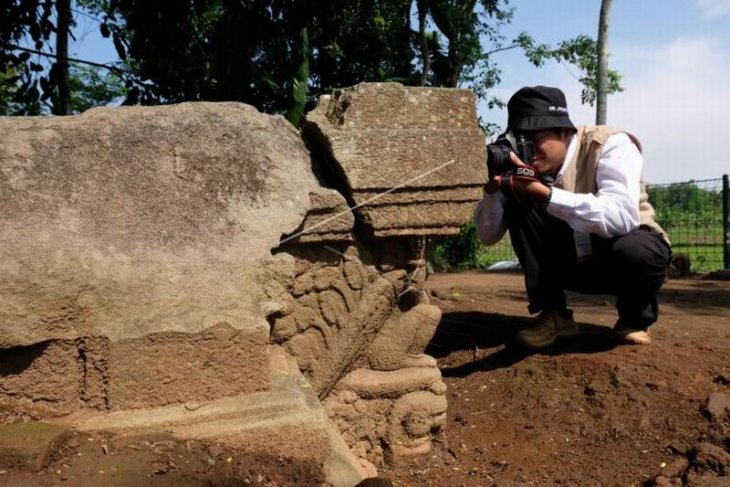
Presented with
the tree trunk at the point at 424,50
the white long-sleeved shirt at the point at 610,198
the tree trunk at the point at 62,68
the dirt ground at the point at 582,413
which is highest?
the tree trunk at the point at 424,50

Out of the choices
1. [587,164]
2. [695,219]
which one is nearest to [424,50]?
[695,219]

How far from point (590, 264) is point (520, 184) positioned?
2.09ft

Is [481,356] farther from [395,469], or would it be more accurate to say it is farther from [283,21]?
[283,21]

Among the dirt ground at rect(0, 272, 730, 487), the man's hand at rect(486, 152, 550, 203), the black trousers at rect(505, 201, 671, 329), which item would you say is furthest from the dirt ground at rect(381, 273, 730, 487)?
the man's hand at rect(486, 152, 550, 203)

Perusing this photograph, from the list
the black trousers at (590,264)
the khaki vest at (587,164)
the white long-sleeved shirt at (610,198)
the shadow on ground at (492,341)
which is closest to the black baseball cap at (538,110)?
the khaki vest at (587,164)

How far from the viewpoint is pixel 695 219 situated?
10.2 meters

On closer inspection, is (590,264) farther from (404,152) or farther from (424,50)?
(424,50)

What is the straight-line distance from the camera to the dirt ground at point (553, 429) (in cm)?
190

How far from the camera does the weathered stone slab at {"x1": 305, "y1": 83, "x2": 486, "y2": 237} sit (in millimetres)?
2582

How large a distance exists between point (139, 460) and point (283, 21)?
400 centimetres

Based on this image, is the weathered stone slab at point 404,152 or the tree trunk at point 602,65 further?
the tree trunk at point 602,65

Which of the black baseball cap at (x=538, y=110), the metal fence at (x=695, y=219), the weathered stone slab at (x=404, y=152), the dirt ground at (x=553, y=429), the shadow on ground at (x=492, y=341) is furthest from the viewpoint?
the metal fence at (x=695, y=219)

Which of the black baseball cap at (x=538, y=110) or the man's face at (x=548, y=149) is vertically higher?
the black baseball cap at (x=538, y=110)

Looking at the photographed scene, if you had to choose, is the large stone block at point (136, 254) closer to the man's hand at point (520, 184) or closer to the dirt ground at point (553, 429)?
the dirt ground at point (553, 429)
